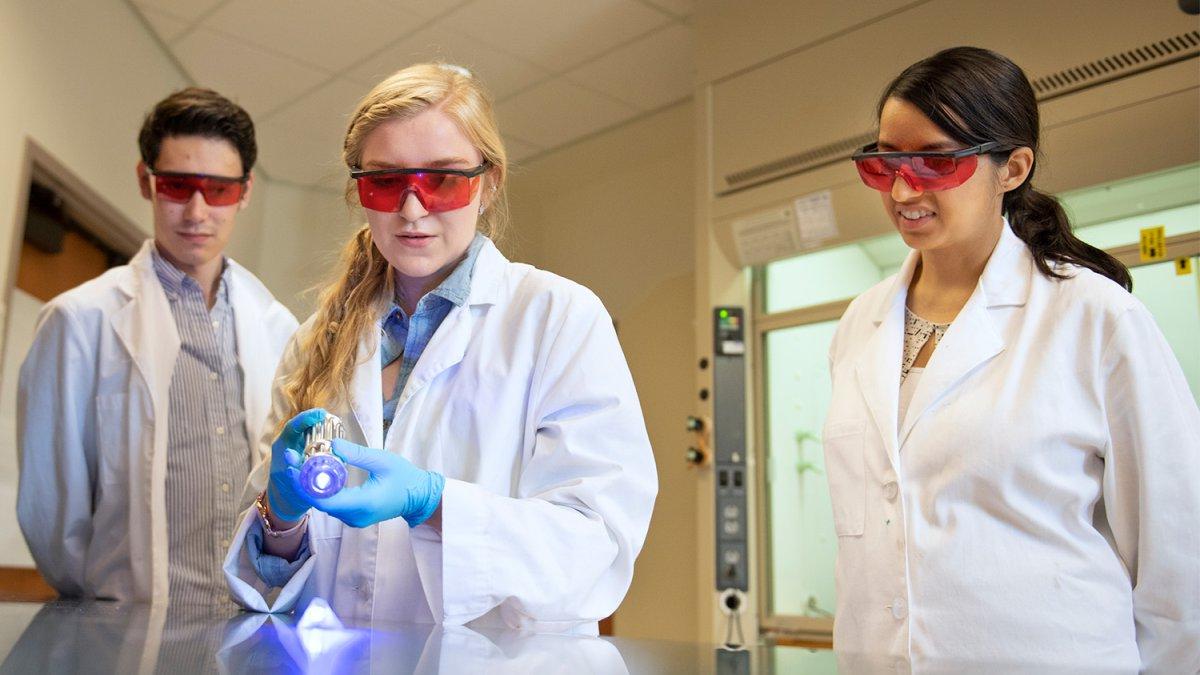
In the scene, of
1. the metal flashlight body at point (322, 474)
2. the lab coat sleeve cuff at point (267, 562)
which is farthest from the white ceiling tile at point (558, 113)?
the metal flashlight body at point (322, 474)

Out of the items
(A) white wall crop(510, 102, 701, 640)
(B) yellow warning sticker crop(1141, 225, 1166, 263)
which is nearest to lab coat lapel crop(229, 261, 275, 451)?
(B) yellow warning sticker crop(1141, 225, 1166, 263)

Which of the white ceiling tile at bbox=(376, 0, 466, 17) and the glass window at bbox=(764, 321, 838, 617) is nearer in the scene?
the glass window at bbox=(764, 321, 838, 617)

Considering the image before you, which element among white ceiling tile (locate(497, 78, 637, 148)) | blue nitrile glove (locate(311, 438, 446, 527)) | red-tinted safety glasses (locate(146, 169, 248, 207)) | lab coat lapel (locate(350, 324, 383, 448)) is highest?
white ceiling tile (locate(497, 78, 637, 148))

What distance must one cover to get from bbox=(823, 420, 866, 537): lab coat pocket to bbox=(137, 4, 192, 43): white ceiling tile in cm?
368

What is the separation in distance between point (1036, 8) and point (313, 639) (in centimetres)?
295

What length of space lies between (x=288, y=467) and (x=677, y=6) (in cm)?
335

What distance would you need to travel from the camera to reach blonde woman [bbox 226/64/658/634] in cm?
115

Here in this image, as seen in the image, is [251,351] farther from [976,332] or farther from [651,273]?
[651,273]

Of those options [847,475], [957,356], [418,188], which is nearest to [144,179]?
[418,188]

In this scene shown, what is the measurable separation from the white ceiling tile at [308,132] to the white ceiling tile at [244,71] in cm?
10

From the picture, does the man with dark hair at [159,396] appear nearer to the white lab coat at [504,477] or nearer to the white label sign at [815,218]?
the white lab coat at [504,477]

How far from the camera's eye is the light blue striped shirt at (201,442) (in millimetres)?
1948

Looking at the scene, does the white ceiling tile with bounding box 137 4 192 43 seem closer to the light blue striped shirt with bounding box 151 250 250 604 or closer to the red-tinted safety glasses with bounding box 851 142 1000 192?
the light blue striped shirt with bounding box 151 250 250 604

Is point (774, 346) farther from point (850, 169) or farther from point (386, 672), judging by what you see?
point (386, 672)
